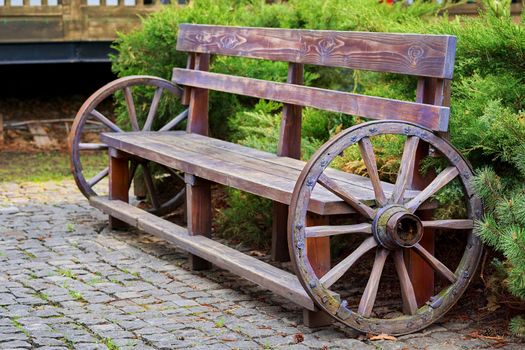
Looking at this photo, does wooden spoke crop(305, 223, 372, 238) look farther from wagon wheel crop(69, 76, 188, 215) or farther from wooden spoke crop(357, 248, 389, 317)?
wagon wheel crop(69, 76, 188, 215)

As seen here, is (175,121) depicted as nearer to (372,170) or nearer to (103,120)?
(103,120)

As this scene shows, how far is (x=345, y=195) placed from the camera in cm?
459

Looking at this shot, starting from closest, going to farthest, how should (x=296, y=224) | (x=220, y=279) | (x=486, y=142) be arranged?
(x=296, y=224)
(x=486, y=142)
(x=220, y=279)

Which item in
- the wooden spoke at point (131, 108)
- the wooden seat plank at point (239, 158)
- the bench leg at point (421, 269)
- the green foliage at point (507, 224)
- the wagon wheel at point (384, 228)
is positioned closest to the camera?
the green foliage at point (507, 224)

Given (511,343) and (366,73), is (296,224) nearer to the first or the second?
(511,343)

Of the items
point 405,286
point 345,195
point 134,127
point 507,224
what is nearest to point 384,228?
point 345,195

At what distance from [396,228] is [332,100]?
1.03 m

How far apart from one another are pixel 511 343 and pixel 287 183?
4.31ft

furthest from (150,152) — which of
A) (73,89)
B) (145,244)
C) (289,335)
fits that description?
(73,89)

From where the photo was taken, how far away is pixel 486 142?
4848 mm

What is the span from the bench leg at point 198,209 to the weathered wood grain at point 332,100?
2.22ft

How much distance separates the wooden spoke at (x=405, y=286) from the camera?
15.6 ft

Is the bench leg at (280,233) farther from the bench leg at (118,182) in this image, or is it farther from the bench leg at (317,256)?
the bench leg at (118,182)

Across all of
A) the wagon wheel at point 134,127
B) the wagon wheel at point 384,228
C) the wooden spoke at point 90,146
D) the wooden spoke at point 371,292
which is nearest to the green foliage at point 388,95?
the wagon wheel at point 384,228
